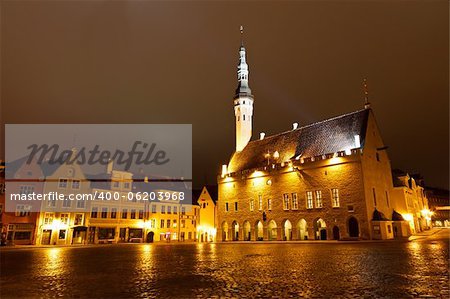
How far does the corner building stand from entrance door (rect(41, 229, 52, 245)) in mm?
22860

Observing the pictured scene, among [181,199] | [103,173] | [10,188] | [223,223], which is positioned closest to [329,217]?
[223,223]

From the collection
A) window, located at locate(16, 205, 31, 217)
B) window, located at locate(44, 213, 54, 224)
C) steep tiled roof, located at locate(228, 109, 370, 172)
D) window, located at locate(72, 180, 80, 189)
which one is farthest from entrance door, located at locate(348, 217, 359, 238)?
window, located at locate(16, 205, 31, 217)

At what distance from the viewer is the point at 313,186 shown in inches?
1575

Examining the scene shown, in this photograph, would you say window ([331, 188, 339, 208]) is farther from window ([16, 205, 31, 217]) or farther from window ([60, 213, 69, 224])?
window ([16, 205, 31, 217])

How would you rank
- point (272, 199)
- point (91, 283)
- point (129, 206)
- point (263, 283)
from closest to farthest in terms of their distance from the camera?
point (263, 283) < point (91, 283) < point (272, 199) < point (129, 206)

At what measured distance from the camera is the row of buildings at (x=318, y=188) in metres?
36.4

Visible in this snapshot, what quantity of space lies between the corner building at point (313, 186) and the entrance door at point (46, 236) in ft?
75.0

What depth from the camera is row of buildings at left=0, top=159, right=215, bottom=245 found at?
130ft

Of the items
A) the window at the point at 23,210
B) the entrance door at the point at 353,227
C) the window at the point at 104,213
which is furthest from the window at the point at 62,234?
the entrance door at the point at 353,227

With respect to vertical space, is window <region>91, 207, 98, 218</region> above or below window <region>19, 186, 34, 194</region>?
below

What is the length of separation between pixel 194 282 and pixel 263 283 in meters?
1.74

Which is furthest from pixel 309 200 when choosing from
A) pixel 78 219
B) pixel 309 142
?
pixel 78 219

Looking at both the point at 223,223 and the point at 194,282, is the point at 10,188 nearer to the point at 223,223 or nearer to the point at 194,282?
the point at 223,223

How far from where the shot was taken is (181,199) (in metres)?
57.6
